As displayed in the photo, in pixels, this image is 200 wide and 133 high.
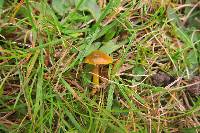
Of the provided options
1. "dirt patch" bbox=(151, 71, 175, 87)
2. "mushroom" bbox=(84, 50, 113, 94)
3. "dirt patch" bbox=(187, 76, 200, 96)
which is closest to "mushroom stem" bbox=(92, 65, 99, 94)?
"mushroom" bbox=(84, 50, 113, 94)

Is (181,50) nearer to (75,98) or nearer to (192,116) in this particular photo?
(192,116)

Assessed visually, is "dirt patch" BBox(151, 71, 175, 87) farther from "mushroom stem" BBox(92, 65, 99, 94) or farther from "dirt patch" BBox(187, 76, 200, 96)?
"mushroom stem" BBox(92, 65, 99, 94)

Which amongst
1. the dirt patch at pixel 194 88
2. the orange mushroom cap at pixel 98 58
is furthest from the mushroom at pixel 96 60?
the dirt patch at pixel 194 88

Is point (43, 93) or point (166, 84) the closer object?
point (43, 93)

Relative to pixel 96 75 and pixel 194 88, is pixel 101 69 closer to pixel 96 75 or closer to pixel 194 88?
pixel 96 75

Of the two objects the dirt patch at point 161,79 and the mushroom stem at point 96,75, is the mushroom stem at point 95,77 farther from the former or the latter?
the dirt patch at point 161,79

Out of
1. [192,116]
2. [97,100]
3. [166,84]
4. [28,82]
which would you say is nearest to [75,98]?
[97,100]

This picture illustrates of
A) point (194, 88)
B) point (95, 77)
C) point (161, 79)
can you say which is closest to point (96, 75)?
point (95, 77)
